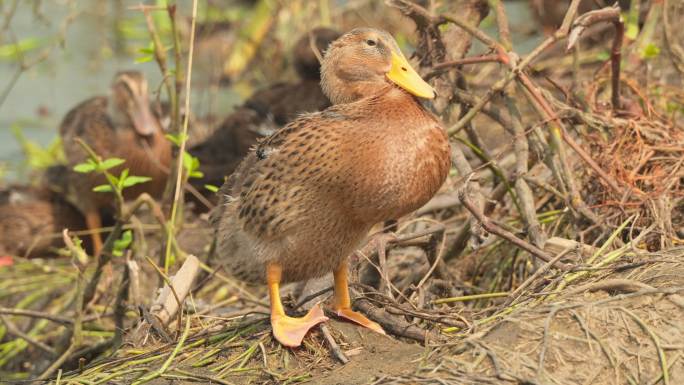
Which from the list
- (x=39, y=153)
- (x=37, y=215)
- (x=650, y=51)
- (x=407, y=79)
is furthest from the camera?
(x=39, y=153)

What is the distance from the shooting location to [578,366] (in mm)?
3713

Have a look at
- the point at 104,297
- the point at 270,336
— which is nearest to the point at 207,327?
the point at 270,336

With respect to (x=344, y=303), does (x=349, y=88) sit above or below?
above

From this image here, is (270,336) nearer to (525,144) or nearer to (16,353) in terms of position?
(525,144)

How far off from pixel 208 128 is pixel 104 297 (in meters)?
3.68

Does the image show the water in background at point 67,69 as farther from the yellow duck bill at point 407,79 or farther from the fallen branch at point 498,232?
Result: the yellow duck bill at point 407,79

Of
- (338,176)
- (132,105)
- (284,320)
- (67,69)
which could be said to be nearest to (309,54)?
(132,105)

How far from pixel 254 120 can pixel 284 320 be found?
461cm

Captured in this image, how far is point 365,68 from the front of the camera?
446 centimetres

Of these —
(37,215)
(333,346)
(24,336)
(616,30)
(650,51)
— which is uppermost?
(616,30)

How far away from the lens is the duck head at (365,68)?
4.38 meters

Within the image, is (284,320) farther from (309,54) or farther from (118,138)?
(309,54)

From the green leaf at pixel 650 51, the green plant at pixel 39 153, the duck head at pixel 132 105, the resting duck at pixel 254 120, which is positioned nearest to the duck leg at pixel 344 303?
the green leaf at pixel 650 51

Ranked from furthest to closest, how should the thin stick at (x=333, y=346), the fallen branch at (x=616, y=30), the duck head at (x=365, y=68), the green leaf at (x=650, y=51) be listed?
the green leaf at (x=650, y=51) → the fallen branch at (x=616, y=30) → the duck head at (x=365, y=68) → the thin stick at (x=333, y=346)
